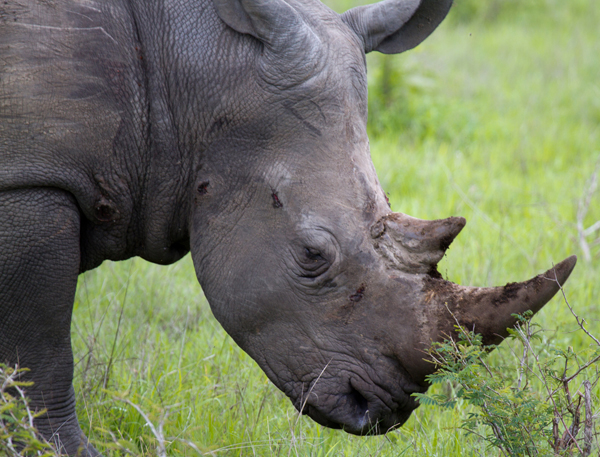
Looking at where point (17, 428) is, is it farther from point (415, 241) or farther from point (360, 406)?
point (415, 241)

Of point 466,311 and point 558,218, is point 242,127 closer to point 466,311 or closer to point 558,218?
point 466,311

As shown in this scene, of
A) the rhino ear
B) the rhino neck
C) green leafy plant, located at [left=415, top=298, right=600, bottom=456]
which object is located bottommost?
green leafy plant, located at [left=415, top=298, right=600, bottom=456]

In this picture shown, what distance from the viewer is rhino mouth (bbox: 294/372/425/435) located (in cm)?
304

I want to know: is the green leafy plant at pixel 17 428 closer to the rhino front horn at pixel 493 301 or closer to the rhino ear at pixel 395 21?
the rhino front horn at pixel 493 301

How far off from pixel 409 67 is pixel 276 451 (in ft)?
22.7

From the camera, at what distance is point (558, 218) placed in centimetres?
660

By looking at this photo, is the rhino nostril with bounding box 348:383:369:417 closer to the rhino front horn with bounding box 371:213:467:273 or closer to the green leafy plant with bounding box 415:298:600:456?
the green leafy plant with bounding box 415:298:600:456

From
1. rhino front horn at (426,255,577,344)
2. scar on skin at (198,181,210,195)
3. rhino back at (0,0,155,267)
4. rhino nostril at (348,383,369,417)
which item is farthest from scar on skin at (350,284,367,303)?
rhino back at (0,0,155,267)

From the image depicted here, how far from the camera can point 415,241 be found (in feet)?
9.71

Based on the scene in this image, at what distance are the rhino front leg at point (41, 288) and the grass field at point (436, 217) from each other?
36 centimetres

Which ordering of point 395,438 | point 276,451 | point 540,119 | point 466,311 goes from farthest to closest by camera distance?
point 540,119 → point 395,438 → point 276,451 → point 466,311

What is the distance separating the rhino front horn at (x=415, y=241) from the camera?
2936 mm

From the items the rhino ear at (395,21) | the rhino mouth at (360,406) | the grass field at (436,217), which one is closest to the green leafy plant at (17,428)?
the grass field at (436,217)

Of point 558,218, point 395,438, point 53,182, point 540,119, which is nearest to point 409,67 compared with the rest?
point 540,119
